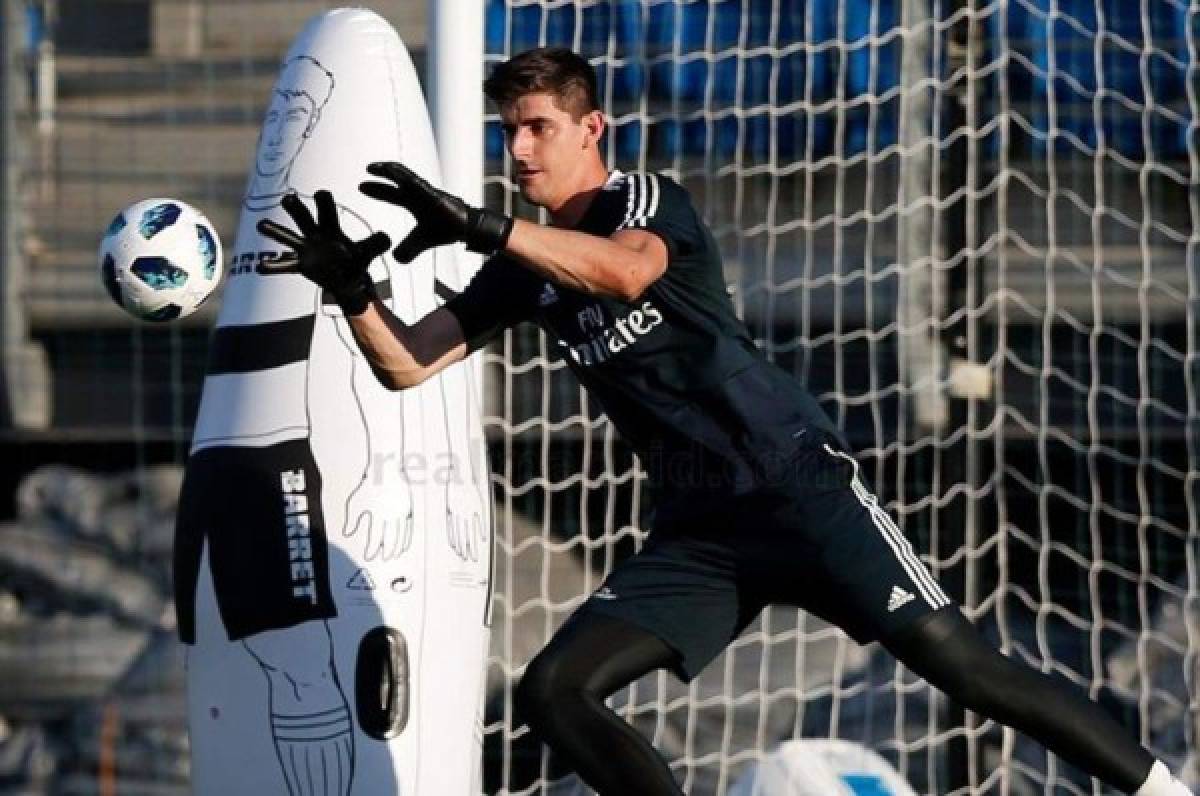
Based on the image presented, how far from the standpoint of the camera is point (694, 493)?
4.29 metres

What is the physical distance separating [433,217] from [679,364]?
0.63m

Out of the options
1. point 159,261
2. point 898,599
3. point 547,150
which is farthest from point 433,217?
point 898,599

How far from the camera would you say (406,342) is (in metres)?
4.39

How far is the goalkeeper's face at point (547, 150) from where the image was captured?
4336 mm

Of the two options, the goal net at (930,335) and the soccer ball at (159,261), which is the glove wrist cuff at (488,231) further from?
the goal net at (930,335)

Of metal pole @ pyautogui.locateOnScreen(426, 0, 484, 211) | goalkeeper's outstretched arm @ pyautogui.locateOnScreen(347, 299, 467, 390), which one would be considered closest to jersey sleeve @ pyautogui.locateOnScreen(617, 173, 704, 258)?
goalkeeper's outstretched arm @ pyautogui.locateOnScreen(347, 299, 467, 390)

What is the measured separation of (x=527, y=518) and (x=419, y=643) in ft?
8.32

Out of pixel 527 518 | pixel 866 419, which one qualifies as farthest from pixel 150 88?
pixel 866 419

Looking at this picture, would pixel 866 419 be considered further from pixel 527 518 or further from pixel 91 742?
pixel 91 742

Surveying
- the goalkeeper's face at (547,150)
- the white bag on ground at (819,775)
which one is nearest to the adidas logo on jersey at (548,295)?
the goalkeeper's face at (547,150)

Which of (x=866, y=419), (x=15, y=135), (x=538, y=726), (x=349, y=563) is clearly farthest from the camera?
(x=15, y=135)

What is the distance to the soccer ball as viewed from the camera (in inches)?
183

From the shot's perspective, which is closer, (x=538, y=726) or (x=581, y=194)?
(x=538, y=726)

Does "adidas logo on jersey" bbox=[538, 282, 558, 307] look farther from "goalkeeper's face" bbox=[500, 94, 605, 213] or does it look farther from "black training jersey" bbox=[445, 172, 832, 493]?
"goalkeeper's face" bbox=[500, 94, 605, 213]
